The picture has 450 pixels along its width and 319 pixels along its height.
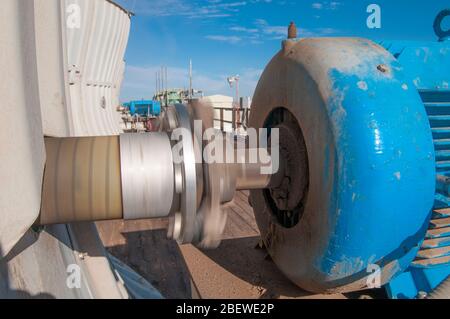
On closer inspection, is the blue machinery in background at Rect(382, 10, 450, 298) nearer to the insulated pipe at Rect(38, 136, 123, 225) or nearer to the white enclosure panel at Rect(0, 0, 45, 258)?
the insulated pipe at Rect(38, 136, 123, 225)

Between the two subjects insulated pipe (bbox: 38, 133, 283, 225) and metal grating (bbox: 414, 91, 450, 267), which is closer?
insulated pipe (bbox: 38, 133, 283, 225)

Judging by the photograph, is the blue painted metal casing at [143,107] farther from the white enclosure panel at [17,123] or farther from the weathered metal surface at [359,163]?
the white enclosure panel at [17,123]

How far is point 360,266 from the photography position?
1.24m

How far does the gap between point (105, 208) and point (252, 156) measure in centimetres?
64

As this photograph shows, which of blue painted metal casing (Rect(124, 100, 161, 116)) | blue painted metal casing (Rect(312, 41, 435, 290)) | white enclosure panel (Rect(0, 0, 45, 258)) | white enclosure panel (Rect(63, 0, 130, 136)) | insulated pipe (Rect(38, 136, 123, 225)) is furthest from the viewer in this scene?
blue painted metal casing (Rect(124, 100, 161, 116))

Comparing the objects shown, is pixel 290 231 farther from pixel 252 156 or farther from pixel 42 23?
pixel 42 23

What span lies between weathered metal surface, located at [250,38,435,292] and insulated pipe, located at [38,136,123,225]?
76 cm

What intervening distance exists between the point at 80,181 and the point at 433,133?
1606 millimetres

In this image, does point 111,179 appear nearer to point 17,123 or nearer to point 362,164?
point 17,123

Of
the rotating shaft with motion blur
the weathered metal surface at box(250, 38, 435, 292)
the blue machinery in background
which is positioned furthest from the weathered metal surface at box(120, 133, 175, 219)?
the blue machinery in background

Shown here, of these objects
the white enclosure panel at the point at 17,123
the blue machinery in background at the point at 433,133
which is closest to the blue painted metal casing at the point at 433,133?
the blue machinery in background at the point at 433,133

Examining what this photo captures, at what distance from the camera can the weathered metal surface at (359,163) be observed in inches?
43.9

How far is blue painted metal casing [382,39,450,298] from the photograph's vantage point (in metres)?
1.51

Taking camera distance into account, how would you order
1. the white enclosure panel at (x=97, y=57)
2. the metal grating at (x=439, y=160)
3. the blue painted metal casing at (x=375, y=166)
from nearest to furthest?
the blue painted metal casing at (x=375, y=166)
the metal grating at (x=439, y=160)
the white enclosure panel at (x=97, y=57)
